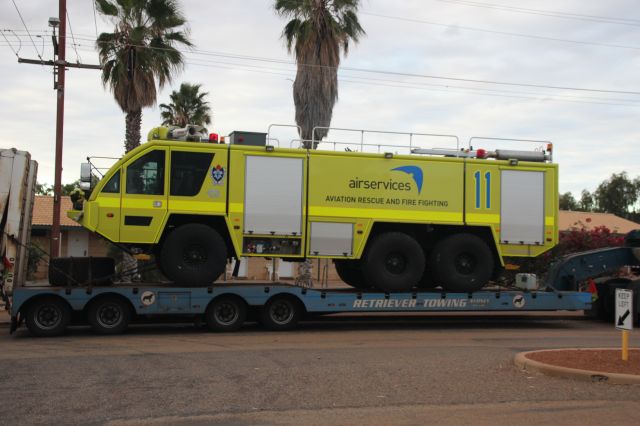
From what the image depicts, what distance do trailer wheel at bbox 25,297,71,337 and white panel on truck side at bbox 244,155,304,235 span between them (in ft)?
12.1

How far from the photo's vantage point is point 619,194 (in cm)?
6788

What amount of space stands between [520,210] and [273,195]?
5.24 m

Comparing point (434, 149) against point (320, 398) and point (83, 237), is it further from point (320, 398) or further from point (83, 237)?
point (83, 237)

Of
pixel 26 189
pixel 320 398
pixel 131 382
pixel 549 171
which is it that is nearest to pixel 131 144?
pixel 26 189

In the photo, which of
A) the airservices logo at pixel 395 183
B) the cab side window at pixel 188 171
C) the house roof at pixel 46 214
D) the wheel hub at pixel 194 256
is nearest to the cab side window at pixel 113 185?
the cab side window at pixel 188 171

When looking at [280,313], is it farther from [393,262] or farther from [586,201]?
[586,201]

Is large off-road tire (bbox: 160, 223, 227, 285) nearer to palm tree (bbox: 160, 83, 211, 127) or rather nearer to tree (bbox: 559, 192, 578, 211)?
palm tree (bbox: 160, 83, 211, 127)

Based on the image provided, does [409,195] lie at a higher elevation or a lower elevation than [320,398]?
higher

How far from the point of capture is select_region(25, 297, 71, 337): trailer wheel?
12.8 metres

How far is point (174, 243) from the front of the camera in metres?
13.2

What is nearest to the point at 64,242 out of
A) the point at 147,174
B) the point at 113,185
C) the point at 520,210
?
the point at 113,185

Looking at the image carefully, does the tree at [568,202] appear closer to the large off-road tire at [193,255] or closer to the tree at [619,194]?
the tree at [619,194]

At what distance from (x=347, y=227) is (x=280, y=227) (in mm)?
1349

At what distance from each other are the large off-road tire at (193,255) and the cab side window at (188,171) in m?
0.69
